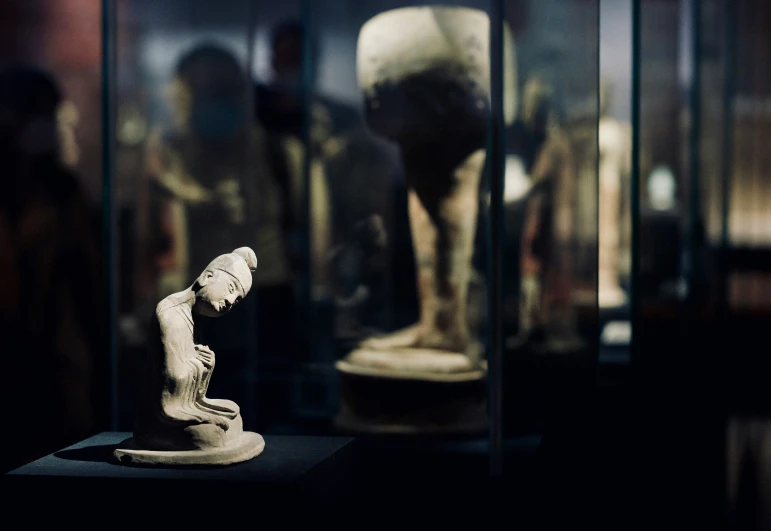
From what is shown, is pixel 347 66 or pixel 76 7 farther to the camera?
pixel 76 7

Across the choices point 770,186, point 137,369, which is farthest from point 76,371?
point 770,186

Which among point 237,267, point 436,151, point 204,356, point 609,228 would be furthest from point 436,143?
point 609,228

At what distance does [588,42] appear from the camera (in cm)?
366

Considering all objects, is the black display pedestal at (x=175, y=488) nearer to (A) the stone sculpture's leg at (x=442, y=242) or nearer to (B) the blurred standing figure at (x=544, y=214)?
(A) the stone sculpture's leg at (x=442, y=242)

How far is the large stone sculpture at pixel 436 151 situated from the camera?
3607mm

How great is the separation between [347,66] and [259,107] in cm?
53

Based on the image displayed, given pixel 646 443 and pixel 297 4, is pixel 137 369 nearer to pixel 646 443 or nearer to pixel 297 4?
pixel 297 4

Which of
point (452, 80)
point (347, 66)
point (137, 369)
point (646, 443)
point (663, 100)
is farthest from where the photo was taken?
point (663, 100)

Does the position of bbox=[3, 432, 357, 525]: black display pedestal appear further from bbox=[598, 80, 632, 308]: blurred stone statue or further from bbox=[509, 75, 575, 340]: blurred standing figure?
bbox=[598, 80, 632, 308]: blurred stone statue

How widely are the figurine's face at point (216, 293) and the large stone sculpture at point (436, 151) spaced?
3.78ft

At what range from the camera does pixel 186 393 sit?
2.65m

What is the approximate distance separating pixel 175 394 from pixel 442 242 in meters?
1.35

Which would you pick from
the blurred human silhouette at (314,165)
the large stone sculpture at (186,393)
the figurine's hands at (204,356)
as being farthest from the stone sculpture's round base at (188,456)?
the blurred human silhouette at (314,165)

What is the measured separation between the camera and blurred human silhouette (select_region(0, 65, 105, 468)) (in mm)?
4152
